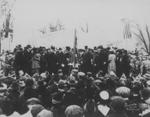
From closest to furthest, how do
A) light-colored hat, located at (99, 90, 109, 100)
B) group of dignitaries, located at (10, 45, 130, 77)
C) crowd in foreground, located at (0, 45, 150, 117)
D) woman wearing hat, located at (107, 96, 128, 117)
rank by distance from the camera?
woman wearing hat, located at (107, 96, 128, 117), crowd in foreground, located at (0, 45, 150, 117), light-colored hat, located at (99, 90, 109, 100), group of dignitaries, located at (10, 45, 130, 77)

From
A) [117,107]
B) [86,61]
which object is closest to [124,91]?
[117,107]

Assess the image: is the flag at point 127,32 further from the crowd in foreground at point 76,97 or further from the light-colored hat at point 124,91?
the light-colored hat at point 124,91

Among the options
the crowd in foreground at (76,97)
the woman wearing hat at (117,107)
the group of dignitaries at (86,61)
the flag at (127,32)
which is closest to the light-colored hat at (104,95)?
the crowd in foreground at (76,97)

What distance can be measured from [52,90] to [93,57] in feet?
18.6

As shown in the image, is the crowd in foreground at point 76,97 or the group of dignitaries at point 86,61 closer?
the crowd in foreground at point 76,97

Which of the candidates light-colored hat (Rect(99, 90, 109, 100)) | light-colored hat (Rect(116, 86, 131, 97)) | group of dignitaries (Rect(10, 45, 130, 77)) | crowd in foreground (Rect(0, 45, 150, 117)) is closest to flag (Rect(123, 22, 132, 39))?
group of dignitaries (Rect(10, 45, 130, 77))

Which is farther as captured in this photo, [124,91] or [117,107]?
[124,91]

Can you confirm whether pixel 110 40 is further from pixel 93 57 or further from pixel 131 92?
pixel 131 92

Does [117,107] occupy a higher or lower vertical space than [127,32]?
lower

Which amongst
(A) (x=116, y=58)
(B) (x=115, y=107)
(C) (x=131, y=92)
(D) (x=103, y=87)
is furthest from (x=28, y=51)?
(B) (x=115, y=107)

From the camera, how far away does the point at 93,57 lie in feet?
47.6

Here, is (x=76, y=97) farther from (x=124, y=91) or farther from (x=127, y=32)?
(x=127, y=32)

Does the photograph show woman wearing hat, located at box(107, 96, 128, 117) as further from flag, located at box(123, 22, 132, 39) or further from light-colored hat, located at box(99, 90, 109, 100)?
flag, located at box(123, 22, 132, 39)

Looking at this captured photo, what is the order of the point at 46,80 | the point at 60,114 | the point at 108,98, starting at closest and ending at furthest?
1. the point at 60,114
2. the point at 108,98
3. the point at 46,80
